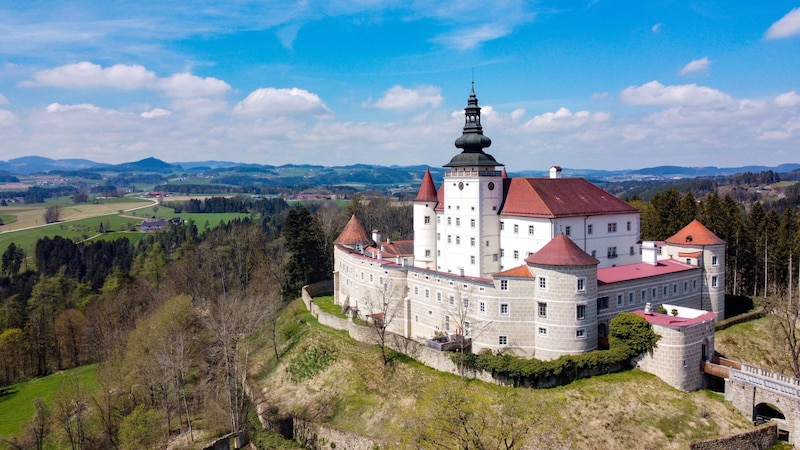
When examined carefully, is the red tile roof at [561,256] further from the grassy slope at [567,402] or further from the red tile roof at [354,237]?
the red tile roof at [354,237]

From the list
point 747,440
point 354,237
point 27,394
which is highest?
point 354,237

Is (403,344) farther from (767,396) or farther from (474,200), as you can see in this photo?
(767,396)

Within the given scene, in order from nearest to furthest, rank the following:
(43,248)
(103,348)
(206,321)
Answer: (206,321) → (103,348) → (43,248)

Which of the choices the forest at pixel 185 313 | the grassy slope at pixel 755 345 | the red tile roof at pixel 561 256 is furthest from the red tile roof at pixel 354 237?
the grassy slope at pixel 755 345

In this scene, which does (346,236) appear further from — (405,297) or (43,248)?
(43,248)

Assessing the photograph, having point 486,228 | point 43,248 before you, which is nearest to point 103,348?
point 486,228

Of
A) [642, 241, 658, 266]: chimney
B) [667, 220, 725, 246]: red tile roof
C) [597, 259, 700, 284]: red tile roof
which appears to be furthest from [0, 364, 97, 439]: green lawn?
[667, 220, 725, 246]: red tile roof

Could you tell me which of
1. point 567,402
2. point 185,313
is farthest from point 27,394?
point 567,402
